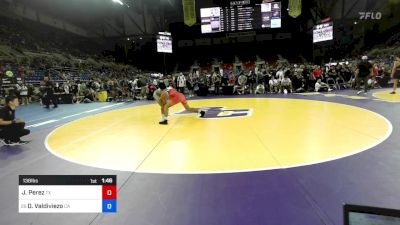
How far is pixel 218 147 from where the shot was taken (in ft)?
14.4

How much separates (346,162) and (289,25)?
3424cm

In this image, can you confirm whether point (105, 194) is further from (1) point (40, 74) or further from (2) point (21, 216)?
(1) point (40, 74)

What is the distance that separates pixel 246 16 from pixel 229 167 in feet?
51.7

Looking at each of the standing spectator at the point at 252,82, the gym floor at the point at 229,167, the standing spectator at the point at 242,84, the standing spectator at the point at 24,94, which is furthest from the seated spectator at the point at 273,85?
the standing spectator at the point at 24,94

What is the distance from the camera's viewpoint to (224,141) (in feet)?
15.5

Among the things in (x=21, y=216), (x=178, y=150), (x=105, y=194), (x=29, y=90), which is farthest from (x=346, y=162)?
(x=29, y=90)

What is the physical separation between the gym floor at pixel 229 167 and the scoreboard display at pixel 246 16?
1245 centimetres
